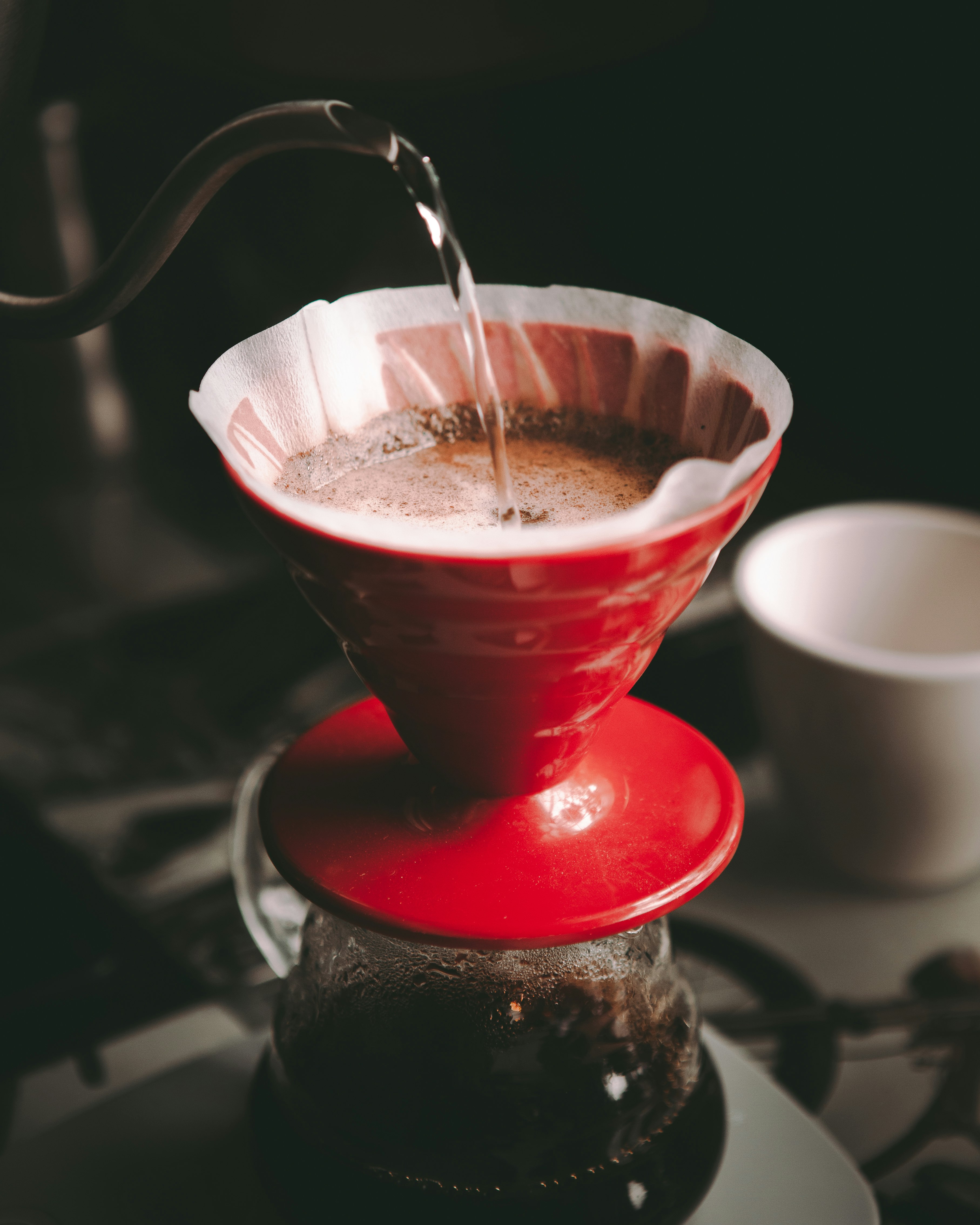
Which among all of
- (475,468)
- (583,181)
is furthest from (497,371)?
(583,181)

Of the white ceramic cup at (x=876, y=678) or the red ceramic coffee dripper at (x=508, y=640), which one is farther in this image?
A: the white ceramic cup at (x=876, y=678)

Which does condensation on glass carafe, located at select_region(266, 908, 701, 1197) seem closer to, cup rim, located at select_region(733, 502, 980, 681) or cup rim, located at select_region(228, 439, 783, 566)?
cup rim, located at select_region(228, 439, 783, 566)

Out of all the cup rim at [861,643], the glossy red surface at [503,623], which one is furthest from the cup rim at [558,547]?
the cup rim at [861,643]

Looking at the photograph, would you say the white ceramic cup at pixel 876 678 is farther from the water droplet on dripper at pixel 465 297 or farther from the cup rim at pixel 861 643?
the water droplet on dripper at pixel 465 297

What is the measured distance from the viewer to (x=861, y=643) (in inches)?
35.3

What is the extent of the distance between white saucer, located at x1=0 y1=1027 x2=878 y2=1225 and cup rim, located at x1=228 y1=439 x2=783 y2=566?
0.86ft

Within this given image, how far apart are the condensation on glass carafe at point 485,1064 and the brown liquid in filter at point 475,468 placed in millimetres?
152

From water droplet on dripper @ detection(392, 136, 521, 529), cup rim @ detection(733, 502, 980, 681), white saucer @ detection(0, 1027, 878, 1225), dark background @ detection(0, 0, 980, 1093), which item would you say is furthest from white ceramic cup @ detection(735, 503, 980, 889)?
water droplet on dripper @ detection(392, 136, 521, 529)

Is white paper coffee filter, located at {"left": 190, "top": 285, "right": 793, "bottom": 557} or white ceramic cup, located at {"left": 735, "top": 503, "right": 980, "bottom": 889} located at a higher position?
white paper coffee filter, located at {"left": 190, "top": 285, "right": 793, "bottom": 557}

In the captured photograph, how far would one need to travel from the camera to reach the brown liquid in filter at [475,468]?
1.12 ft

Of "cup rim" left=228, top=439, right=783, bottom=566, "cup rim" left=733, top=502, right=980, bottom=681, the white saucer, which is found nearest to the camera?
"cup rim" left=228, top=439, right=783, bottom=566

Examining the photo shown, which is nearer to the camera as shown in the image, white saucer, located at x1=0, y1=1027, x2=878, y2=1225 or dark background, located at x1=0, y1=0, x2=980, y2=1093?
white saucer, located at x1=0, y1=1027, x2=878, y2=1225

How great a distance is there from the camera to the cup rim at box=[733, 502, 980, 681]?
70cm

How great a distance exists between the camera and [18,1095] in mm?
640
